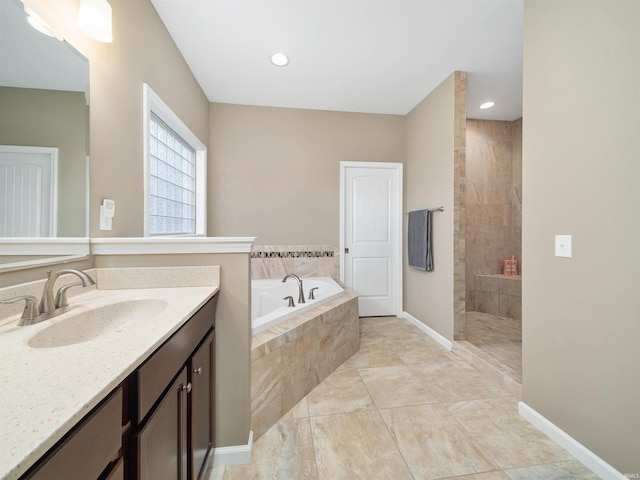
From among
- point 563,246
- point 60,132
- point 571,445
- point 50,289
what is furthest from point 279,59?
point 571,445

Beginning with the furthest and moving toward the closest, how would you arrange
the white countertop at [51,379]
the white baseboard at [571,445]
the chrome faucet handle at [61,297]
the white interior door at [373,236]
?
the white interior door at [373,236] < the white baseboard at [571,445] < the chrome faucet handle at [61,297] < the white countertop at [51,379]

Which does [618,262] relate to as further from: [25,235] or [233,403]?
[25,235]

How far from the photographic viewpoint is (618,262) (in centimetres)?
117

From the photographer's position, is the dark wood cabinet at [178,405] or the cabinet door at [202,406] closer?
the dark wood cabinet at [178,405]

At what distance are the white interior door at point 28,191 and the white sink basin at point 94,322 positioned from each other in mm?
321

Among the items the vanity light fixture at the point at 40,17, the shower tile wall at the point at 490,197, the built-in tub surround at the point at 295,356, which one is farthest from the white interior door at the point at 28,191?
the shower tile wall at the point at 490,197

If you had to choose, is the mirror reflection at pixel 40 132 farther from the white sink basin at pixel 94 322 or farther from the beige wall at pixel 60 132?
the white sink basin at pixel 94 322

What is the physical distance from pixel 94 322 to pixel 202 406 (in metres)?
0.55

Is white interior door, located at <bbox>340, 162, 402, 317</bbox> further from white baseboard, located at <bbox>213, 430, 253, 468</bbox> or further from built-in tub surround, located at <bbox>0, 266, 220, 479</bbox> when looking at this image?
built-in tub surround, located at <bbox>0, 266, 220, 479</bbox>

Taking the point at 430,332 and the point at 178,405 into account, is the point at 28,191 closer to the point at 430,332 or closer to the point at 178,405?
the point at 178,405

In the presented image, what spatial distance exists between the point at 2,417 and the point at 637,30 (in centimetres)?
219

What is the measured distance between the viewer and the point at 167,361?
809 mm

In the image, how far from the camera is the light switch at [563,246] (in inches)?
54.4

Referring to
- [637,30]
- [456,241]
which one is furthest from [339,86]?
[637,30]
